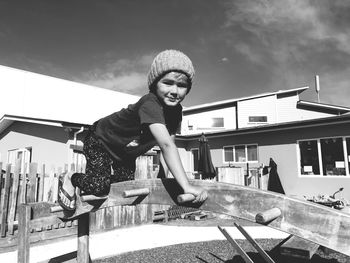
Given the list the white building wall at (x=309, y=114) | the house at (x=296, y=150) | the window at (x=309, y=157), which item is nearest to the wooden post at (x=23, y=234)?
the house at (x=296, y=150)

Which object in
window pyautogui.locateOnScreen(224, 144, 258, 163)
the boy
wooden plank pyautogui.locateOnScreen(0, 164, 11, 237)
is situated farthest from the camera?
window pyautogui.locateOnScreen(224, 144, 258, 163)

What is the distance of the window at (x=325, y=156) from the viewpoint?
11945 mm

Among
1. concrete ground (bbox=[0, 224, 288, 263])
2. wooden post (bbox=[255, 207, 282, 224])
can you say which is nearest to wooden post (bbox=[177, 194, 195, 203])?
wooden post (bbox=[255, 207, 282, 224])

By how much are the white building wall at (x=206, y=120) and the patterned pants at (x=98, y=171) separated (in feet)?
73.3

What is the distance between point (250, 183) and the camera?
38.3 ft

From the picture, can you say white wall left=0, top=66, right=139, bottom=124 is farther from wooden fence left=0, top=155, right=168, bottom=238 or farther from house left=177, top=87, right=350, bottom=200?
wooden fence left=0, top=155, right=168, bottom=238

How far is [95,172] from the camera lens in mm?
2527

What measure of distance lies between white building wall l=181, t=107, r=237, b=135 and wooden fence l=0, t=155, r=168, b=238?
16466mm

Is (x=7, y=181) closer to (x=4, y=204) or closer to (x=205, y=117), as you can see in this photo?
(x=4, y=204)

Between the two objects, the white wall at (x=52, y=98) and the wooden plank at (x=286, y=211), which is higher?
the white wall at (x=52, y=98)

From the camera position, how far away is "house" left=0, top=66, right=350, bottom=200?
11.9m

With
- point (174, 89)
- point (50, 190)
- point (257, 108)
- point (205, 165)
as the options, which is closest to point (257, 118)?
point (257, 108)

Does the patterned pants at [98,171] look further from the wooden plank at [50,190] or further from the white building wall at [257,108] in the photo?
the white building wall at [257,108]

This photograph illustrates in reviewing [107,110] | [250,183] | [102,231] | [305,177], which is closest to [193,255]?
[102,231]
